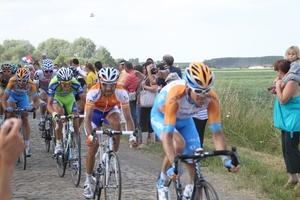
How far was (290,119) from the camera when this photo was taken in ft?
28.4

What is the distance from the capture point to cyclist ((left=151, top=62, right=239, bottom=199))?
566cm

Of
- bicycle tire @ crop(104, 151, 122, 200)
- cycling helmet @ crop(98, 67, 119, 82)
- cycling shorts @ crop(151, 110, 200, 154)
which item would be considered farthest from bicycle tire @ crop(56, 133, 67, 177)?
cycling shorts @ crop(151, 110, 200, 154)

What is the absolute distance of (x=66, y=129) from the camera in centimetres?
1047

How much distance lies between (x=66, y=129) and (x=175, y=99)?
498cm

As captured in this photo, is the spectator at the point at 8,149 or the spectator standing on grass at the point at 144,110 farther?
the spectator standing on grass at the point at 144,110

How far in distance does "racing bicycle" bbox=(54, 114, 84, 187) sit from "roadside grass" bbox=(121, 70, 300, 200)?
2447mm

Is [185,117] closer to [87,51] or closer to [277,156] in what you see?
[277,156]

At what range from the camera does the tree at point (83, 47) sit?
309 feet

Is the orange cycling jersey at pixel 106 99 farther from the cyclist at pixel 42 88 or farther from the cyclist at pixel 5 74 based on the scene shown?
the cyclist at pixel 42 88

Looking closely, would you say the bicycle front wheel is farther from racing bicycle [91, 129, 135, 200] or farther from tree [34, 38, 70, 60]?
tree [34, 38, 70, 60]

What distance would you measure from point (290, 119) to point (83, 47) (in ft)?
291

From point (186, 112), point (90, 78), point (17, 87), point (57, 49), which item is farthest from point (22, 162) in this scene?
point (57, 49)

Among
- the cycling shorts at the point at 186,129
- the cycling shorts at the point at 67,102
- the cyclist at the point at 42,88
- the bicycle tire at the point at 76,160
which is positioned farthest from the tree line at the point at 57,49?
the cycling shorts at the point at 186,129

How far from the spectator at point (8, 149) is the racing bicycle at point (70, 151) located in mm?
6866
